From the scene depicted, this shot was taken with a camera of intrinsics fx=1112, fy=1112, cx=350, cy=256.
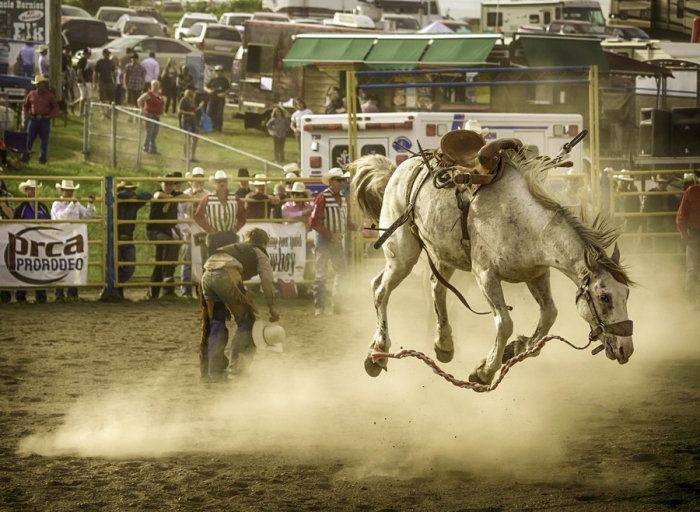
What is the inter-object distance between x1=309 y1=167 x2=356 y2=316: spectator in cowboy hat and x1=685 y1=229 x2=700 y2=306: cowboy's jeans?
4284 mm

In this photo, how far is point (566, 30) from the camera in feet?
112

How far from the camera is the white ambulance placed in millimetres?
17141

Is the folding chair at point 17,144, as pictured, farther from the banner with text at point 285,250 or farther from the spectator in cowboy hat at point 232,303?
the spectator in cowboy hat at point 232,303

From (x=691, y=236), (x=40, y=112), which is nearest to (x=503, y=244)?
(x=691, y=236)

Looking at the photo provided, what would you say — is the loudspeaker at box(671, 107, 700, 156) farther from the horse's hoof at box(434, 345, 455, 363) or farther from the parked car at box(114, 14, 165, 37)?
the parked car at box(114, 14, 165, 37)

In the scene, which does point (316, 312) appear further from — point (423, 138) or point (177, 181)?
point (423, 138)

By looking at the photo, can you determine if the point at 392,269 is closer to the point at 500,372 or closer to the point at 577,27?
the point at 500,372

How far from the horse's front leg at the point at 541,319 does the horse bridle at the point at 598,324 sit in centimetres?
59

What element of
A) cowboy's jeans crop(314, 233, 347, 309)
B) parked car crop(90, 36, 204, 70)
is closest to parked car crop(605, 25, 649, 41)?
parked car crop(90, 36, 204, 70)

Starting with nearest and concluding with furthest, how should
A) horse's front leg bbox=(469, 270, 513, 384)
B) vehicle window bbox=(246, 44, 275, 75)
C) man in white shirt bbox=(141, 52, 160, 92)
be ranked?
1. horse's front leg bbox=(469, 270, 513, 384)
2. man in white shirt bbox=(141, 52, 160, 92)
3. vehicle window bbox=(246, 44, 275, 75)

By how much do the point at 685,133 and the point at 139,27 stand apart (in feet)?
77.7

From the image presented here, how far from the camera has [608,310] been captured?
6652mm

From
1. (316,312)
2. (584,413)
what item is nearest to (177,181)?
(316,312)

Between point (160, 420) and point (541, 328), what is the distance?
298 cm
